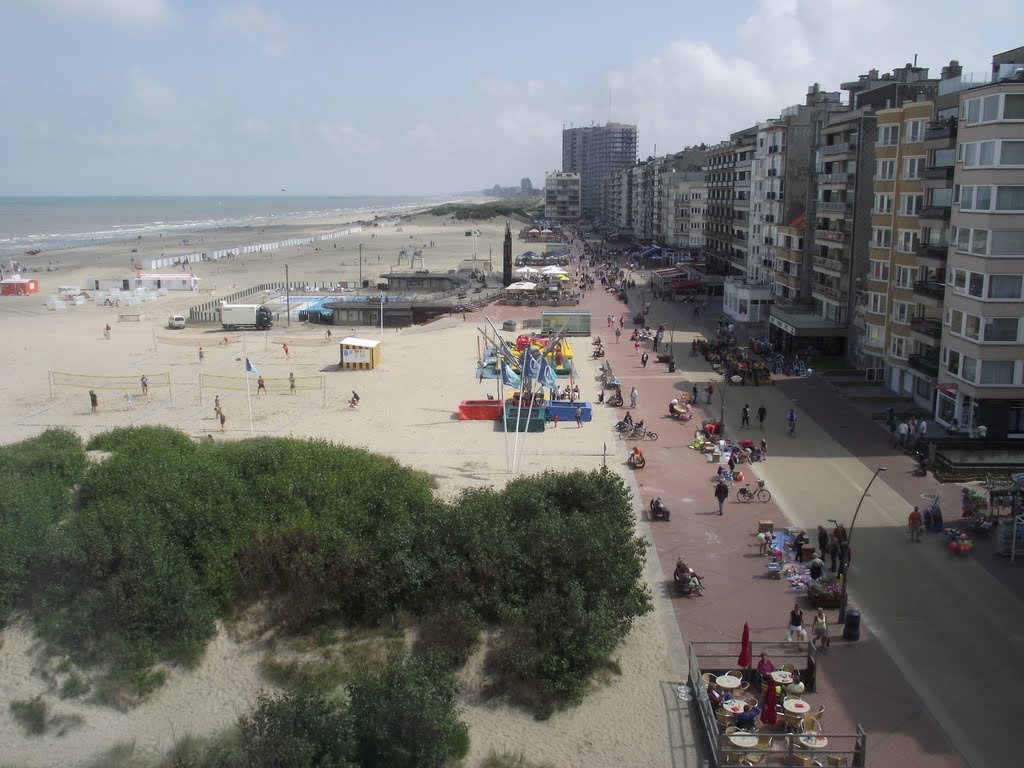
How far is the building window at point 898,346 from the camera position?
3641cm

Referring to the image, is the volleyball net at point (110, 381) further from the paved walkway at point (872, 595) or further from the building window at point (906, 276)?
the building window at point (906, 276)

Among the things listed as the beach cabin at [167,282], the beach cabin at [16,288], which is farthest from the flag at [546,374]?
the beach cabin at [16,288]

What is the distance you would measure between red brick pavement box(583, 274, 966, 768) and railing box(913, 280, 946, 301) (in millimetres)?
10200

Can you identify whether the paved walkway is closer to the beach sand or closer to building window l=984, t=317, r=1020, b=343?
the beach sand

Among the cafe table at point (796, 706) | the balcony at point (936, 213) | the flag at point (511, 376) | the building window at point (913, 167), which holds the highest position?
the building window at point (913, 167)

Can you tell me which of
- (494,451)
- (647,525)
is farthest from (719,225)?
(647,525)

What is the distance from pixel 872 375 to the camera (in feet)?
133

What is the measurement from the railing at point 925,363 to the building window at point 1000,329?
380 centimetres

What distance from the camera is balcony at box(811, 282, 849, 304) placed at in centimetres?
4506

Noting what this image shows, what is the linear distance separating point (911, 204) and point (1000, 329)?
336 inches

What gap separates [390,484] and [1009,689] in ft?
45.6

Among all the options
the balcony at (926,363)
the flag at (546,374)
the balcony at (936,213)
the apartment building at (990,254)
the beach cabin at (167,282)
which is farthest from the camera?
the beach cabin at (167,282)

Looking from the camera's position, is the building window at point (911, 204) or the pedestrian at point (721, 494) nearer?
the pedestrian at point (721, 494)

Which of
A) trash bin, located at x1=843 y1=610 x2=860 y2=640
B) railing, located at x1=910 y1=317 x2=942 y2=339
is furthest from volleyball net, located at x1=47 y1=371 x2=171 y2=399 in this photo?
trash bin, located at x1=843 y1=610 x2=860 y2=640
